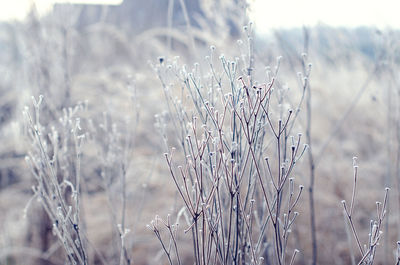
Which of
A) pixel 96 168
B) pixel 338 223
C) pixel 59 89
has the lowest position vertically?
pixel 338 223

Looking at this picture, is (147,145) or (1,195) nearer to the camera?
(1,195)

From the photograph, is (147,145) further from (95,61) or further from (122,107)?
(95,61)

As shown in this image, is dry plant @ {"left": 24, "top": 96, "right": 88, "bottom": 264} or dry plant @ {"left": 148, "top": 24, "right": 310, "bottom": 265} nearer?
dry plant @ {"left": 148, "top": 24, "right": 310, "bottom": 265}

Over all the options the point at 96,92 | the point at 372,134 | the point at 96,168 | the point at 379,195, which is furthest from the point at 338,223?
the point at 96,92

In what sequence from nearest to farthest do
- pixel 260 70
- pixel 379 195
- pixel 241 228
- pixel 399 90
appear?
pixel 241 228 < pixel 399 90 < pixel 260 70 < pixel 379 195

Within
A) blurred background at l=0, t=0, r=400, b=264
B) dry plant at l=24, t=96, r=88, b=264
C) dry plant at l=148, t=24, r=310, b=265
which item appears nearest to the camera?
dry plant at l=148, t=24, r=310, b=265

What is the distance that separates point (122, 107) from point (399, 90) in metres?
2.34

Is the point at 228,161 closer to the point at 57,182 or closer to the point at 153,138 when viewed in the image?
the point at 57,182

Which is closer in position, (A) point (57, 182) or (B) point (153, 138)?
(A) point (57, 182)

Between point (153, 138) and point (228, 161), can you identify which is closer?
point (228, 161)

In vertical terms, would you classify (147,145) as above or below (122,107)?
below

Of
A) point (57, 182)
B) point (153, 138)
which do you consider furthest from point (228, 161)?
point (153, 138)

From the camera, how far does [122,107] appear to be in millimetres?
3695

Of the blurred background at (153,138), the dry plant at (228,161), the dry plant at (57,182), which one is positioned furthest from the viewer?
the blurred background at (153,138)
